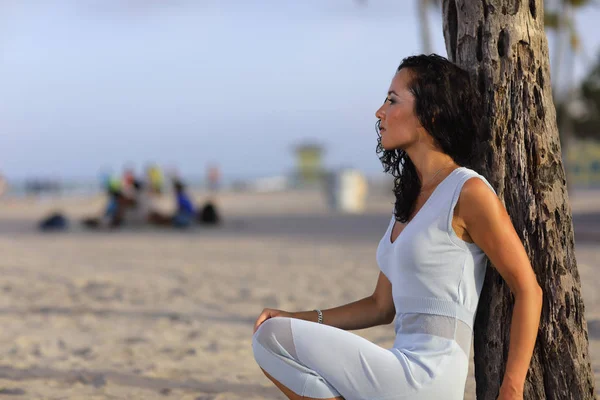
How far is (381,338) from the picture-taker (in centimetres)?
543

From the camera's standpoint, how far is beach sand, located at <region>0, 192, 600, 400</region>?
4.42m

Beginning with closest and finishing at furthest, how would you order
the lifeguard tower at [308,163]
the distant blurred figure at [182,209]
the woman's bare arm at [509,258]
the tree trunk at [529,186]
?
the woman's bare arm at [509,258]
the tree trunk at [529,186]
the distant blurred figure at [182,209]
the lifeguard tower at [308,163]

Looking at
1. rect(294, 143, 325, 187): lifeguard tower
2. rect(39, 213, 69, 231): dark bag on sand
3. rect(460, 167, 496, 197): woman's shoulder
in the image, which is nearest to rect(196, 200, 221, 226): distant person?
rect(39, 213, 69, 231): dark bag on sand

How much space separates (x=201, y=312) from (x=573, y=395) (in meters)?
4.41

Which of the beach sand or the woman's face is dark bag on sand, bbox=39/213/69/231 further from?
the woman's face

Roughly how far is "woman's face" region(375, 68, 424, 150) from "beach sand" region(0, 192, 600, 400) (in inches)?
79.9

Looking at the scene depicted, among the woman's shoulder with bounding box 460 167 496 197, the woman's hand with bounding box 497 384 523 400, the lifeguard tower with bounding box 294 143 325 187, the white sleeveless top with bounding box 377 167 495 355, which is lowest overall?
the lifeguard tower with bounding box 294 143 325 187

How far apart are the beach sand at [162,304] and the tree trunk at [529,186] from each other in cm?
143

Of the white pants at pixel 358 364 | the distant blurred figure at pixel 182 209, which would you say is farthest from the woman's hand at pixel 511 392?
the distant blurred figure at pixel 182 209

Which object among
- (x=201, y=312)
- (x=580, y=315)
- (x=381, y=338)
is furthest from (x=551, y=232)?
(x=201, y=312)

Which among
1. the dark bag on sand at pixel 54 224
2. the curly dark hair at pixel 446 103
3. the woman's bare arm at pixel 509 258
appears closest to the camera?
the woman's bare arm at pixel 509 258

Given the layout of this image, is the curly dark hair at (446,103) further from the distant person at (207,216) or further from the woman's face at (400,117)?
the distant person at (207,216)

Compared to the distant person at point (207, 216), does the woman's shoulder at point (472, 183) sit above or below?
above

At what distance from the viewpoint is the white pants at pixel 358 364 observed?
230 centimetres
